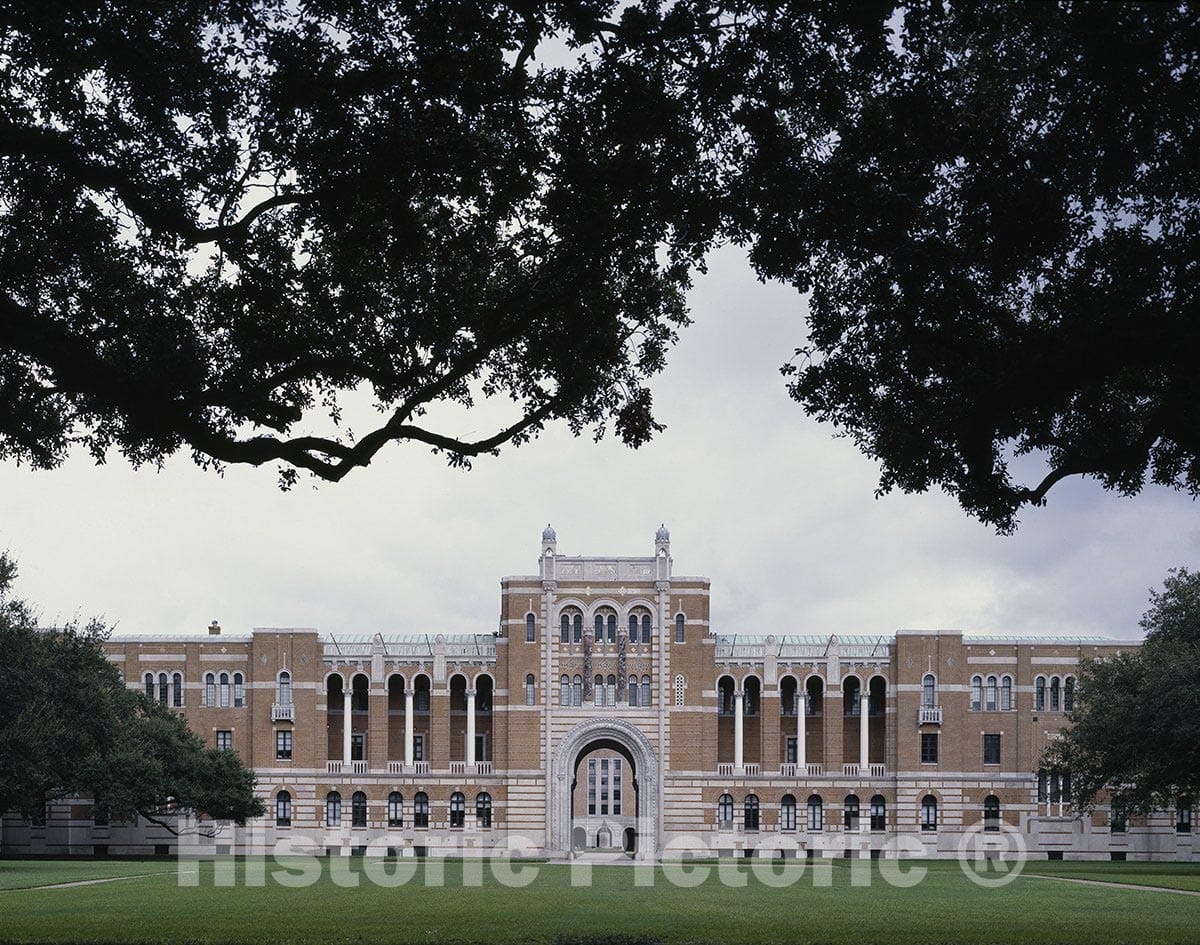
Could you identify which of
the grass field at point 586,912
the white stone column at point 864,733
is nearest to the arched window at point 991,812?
the white stone column at point 864,733

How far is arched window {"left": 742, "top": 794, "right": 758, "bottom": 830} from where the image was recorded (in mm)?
82938

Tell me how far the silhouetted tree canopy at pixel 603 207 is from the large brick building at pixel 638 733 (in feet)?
205

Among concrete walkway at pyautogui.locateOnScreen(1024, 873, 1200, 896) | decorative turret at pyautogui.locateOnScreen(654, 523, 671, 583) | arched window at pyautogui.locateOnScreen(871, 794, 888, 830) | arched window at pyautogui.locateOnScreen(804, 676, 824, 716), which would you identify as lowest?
arched window at pyautogui.locateOnScreen(871, 794, 888, 830)

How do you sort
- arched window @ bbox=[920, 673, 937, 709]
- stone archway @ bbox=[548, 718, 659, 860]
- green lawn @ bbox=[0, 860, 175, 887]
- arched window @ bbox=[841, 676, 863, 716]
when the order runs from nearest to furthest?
green lawn @ bbox=[0, 860, 175, 887]
stone archway @ bbox=[548, 718, 659, 860]
arched window @ bbox=[920, 673, 937, 709]
arched window @ bbox=[841, 676, 863, 716]

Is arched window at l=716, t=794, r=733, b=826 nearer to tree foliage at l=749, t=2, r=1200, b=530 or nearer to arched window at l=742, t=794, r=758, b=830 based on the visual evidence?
arched window at l=742, t=794, r=758, b=830

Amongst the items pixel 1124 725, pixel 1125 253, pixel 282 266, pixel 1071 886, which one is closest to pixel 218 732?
pixel 1124 725

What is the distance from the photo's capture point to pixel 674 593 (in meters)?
82.9

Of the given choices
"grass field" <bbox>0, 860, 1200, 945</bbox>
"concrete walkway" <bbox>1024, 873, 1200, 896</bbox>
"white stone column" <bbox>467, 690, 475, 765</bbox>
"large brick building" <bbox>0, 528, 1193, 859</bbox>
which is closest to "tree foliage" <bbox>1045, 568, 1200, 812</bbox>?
"concrete walkway" <bbox>1024, 873, 1200, 896</bbox>

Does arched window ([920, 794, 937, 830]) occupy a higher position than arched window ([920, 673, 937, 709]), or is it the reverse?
arched window ([920, 673, 937, 709])

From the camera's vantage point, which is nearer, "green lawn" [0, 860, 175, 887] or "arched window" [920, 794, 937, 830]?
"green lawn" [0, 860, 175, 887]

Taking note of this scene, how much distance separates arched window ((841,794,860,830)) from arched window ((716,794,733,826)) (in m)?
5.95

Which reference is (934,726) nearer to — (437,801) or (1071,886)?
(437,801)

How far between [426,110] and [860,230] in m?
5.09

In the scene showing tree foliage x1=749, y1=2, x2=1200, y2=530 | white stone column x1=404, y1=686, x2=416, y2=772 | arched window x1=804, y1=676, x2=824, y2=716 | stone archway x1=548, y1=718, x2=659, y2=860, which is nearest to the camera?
tree foliage x1=749, y1=2, x2=1200, y2=530
